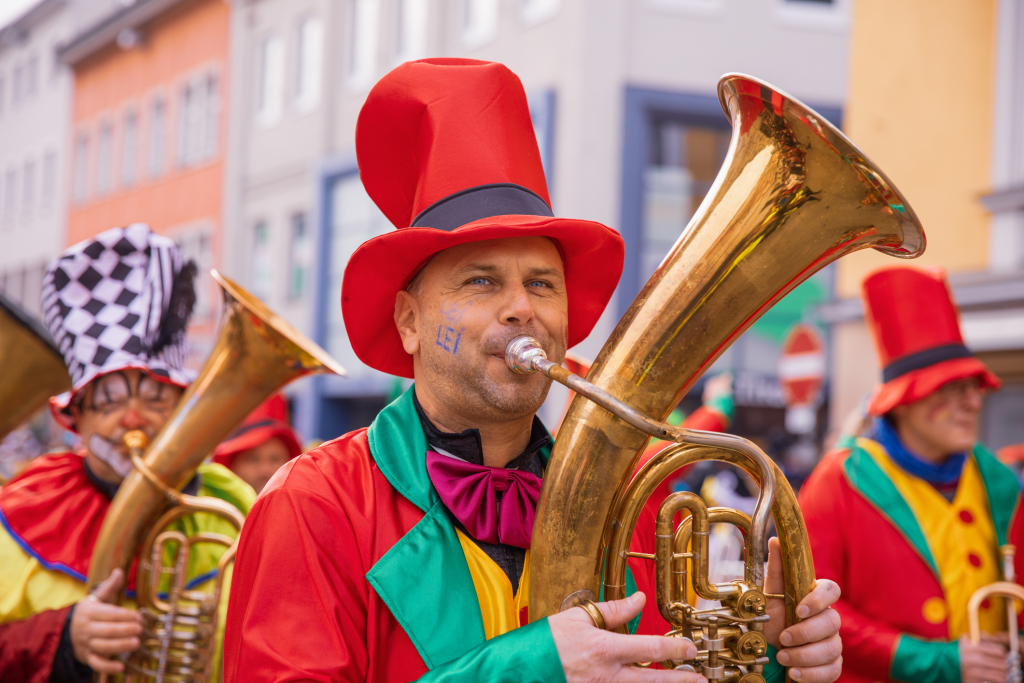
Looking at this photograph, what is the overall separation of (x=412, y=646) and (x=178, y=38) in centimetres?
2207

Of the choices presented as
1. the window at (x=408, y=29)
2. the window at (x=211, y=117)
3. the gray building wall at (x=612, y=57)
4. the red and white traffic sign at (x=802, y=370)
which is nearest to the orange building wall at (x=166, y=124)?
the window at (x=211, y=117)

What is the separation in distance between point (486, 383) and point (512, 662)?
0.51 meters

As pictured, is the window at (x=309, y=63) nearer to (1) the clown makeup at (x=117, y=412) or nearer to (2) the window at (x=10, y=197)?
(1) the clown makeup at (x=117, y=412)

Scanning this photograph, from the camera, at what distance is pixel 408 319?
2061 mm

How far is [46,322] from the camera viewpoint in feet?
11.9

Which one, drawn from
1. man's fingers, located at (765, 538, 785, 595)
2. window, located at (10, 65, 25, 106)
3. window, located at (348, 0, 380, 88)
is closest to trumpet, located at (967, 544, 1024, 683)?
man's fingers, located at (765, 538, 785, 595)

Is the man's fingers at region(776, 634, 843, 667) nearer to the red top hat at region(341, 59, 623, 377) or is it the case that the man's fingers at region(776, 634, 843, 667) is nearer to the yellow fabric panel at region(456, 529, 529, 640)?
the yellow fabric panel at region(456, 529, 529, 640)

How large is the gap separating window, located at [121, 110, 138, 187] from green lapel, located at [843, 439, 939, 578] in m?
22.3

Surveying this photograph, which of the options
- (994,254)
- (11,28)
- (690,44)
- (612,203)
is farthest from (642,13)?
(11,28)

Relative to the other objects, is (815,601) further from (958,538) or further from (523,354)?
(958,538)

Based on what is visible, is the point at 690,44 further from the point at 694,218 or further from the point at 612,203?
the point at 694,218

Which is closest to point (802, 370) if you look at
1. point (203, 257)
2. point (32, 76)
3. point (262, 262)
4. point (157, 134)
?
point (262, 262)

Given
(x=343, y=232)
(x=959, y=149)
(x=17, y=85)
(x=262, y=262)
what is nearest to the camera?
(x=959, y=149)

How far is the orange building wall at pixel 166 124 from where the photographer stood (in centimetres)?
2016
